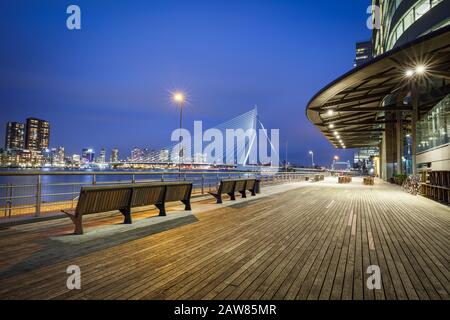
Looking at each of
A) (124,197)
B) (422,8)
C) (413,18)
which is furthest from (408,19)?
(124,197)

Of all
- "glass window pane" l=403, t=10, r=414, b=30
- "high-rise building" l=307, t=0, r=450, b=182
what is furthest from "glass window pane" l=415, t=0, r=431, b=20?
"glass window pane" l=403, t=10, r=414, b=30

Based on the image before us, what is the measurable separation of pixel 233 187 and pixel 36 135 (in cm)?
11452

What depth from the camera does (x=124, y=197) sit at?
6617 millimetres

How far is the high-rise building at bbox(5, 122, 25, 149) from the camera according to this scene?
10332 centimetres

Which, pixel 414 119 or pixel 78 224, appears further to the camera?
pixel 414 119

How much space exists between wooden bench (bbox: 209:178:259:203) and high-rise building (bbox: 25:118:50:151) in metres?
106

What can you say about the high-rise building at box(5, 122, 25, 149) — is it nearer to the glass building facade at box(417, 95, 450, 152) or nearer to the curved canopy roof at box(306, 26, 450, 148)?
the curved canopy roof at box(306, 26, 450, 148)

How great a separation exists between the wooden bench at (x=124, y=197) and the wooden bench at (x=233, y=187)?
7.49 ft

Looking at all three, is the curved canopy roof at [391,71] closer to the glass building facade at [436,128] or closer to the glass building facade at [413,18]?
the glass building facade at [436,128]

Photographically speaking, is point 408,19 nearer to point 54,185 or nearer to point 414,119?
point 414,119

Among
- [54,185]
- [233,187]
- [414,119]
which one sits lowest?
[233,187]

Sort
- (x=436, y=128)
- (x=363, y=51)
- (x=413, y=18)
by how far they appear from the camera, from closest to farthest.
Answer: (x=436, y=128)
(x=413, y=18)
(x=363, y=51)

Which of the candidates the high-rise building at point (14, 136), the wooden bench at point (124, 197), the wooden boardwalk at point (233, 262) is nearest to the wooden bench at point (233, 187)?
the wooden bench at point (124, 197)

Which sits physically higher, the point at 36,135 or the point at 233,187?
the point at 36,135
